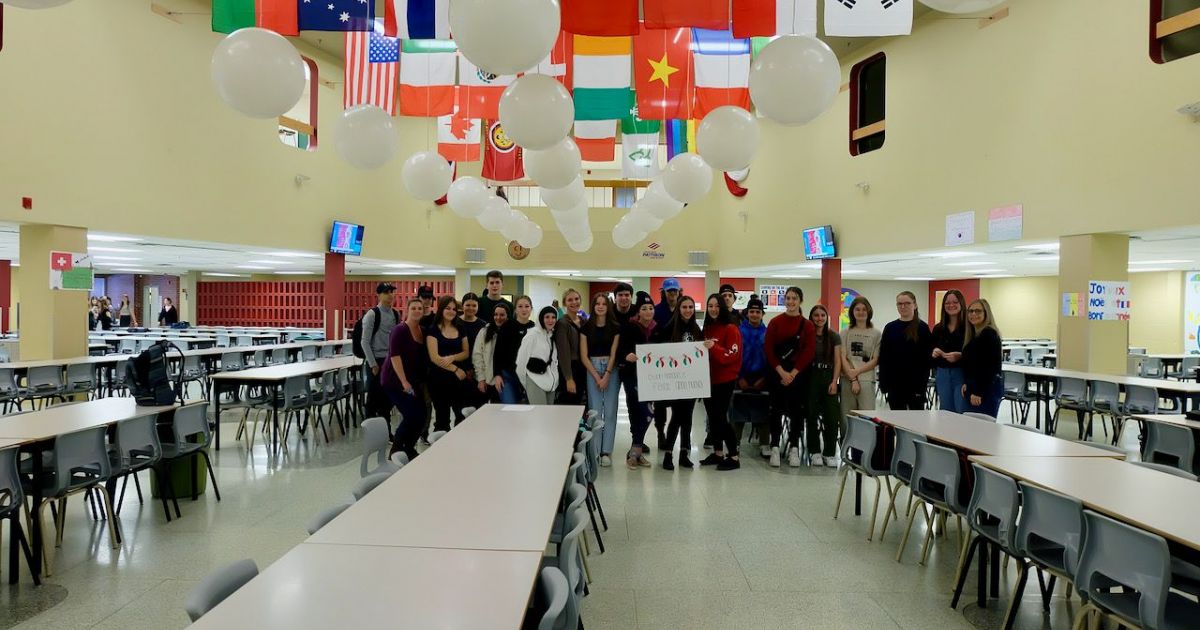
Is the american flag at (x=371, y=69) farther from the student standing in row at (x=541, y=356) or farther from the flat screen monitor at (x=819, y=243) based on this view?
the flat screen monitor at (x=819, y=243)

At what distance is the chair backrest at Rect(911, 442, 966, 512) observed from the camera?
3.87m

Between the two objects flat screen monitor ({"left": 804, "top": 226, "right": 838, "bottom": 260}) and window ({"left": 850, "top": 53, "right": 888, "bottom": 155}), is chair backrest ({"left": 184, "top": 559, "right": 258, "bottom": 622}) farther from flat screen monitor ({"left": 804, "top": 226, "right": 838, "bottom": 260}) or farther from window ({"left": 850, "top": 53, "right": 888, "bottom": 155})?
flat screen monitor ({"left": 804, "top": 226, "right": 838, "bottom": 260})

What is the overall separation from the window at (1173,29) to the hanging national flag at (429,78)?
7.77 metres

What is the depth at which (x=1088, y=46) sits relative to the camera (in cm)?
766

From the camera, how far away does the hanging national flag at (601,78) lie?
266 inches

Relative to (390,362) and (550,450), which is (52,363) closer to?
(390,362)

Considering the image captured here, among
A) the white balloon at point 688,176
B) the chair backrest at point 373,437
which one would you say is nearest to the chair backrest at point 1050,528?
the chair backrest at point 373,437

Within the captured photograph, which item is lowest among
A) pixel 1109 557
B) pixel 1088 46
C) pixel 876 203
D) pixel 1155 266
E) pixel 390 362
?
pixel 1109 557

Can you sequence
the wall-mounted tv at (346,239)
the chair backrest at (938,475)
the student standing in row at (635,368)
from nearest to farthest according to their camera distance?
the chair backrest at (938,475)
the student standing in row at (635,368)
the wall-mounted tv at (346,239)

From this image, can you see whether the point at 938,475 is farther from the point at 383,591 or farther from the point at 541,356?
the point at 541,356

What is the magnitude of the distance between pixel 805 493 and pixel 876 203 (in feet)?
23.9

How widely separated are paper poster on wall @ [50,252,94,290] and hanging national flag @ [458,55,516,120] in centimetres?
586

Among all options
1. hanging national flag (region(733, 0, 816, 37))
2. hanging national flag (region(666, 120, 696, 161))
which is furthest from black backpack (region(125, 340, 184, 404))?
hanging national flag (region(666, 120, 696, 161))

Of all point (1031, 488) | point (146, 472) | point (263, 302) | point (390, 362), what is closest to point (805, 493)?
point (1031, 488)
